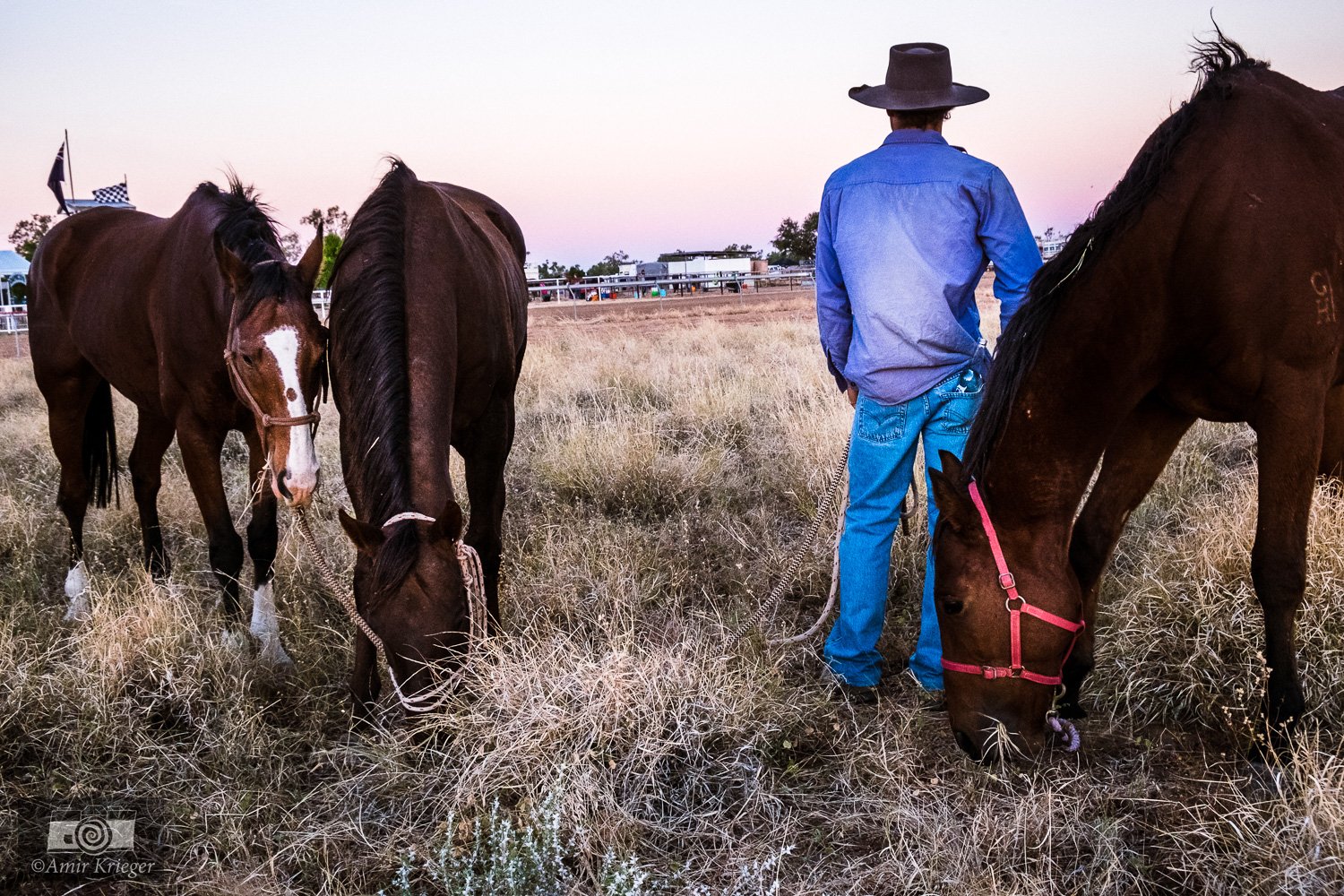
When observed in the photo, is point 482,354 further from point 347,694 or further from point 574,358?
point 574,358

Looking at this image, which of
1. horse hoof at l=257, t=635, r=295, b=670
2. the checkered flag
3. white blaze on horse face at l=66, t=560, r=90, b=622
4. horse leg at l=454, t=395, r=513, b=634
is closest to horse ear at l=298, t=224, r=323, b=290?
horse leg at l=454, t=395, r=513, b=634

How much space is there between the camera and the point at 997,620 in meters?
2.74

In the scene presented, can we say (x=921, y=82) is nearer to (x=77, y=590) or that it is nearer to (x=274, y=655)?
(x=274, y=655)

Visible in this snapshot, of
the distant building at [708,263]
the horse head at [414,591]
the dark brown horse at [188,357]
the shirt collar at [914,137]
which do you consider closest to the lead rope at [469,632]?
the horse head at [414,591]

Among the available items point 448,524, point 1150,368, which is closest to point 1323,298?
point 1150,368

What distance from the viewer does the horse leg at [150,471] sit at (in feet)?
16.2

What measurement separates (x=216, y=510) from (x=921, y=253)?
10.9 ft

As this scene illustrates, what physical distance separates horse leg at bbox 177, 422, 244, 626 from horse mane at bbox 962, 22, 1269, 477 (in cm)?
331

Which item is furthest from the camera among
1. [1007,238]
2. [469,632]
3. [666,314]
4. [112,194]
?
[666,314]

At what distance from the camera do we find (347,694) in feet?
11.7

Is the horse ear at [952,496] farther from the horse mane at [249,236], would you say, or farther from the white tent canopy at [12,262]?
the white tent canopy at [12,262]

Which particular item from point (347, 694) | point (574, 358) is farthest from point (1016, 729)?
point (574, 358)

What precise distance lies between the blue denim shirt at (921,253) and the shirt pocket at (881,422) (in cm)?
4

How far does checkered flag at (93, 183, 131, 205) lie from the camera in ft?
42.5
